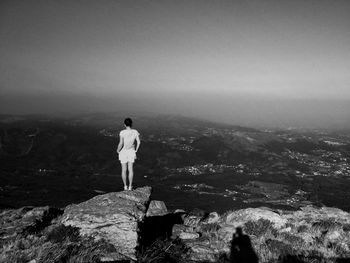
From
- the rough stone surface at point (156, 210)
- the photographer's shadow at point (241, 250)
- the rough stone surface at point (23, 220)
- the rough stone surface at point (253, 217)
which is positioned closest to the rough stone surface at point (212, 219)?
the rough stone surface at point (253, 217)

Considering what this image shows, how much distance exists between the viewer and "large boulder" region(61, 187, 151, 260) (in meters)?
9.84

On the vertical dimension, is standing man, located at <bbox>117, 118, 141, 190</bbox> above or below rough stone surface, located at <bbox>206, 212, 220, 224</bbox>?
above

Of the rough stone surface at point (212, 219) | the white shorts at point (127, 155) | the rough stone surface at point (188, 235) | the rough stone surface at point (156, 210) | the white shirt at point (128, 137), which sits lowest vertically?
the rough stone surface at point (212, 219)

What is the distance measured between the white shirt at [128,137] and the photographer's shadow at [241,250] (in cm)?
679

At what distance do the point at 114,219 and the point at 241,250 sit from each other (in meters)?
5.54

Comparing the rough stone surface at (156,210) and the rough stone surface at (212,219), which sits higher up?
the rough stone surface at (156,210)

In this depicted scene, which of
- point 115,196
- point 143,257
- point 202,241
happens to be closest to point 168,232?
point 202,241

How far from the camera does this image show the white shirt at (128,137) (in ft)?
49.0

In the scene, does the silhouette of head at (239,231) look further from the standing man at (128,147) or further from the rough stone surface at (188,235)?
the standing man at (128,147)

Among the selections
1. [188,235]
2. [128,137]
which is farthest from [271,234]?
[128,137]

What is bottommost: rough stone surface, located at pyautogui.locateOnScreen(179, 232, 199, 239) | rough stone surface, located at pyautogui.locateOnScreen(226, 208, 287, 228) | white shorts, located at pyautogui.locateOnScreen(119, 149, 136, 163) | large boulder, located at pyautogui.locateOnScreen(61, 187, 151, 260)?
rough stone surface, located at pyautogui.locateOnScreen(226, 208, 287, 228)

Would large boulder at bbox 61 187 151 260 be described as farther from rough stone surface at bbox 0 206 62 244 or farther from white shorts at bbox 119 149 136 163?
white shorts at bbox 119 149 136 163

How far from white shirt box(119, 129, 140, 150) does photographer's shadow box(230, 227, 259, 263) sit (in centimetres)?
679

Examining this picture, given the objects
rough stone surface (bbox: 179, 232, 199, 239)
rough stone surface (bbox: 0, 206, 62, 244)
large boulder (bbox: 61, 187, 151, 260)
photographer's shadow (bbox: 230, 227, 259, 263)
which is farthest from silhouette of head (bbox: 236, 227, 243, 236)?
rough stone surface (bbox: 0, 206, 62, 244)
